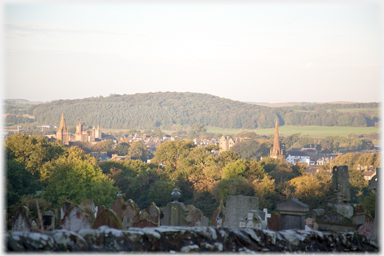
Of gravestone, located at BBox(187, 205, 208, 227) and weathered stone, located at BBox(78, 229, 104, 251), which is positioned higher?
weathered stone, located at BBox(78, 229, 104, 251)

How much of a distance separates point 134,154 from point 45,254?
517ft

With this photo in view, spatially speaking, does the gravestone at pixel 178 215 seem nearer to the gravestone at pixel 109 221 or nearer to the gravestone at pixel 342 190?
the gravestone at pixel 109 221

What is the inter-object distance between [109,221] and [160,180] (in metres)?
52.8

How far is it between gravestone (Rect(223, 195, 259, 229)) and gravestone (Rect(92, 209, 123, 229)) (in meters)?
5.22

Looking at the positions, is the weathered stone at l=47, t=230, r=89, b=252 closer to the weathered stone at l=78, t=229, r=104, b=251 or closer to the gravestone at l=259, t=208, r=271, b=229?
the weathered stone at l=78, t=229, r=104, b=251

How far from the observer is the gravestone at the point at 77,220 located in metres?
7.33

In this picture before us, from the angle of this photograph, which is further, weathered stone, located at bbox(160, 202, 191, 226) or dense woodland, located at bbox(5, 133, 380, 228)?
dense woodland, located at bbox(5, 133, 380, 228)

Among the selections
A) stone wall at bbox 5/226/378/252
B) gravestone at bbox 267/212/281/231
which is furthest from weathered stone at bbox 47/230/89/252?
gravestone at bbox 267/212/281/231

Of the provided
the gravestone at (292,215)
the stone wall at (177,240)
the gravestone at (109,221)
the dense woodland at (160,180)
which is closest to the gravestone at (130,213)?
the gravestone at (109,221)

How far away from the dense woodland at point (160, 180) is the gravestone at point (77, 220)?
11.6 meters

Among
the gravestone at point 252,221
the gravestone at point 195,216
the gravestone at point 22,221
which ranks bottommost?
the gravestone at point 195,216

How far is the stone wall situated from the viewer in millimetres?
5566

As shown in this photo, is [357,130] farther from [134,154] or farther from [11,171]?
[11,171]

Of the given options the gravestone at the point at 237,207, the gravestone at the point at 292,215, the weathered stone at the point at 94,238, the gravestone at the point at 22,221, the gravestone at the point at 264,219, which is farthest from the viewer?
the gravestone at the point at 237,207
